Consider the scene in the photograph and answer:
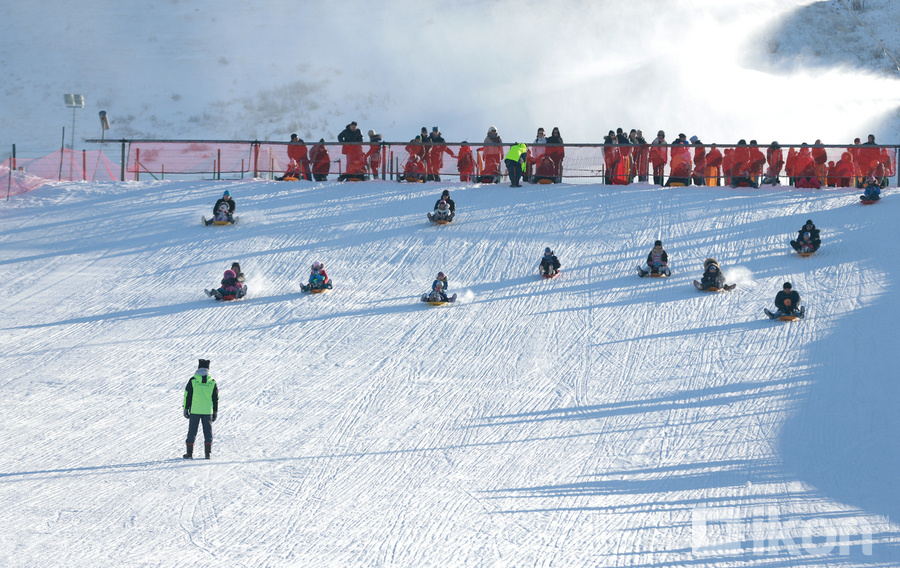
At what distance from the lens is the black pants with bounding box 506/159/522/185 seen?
21.9 metres

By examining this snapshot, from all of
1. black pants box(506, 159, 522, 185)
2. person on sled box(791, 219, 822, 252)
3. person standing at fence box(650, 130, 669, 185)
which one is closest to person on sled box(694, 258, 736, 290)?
person on sled box(791, 219, 822, 252)

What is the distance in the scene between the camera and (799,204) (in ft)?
65.6

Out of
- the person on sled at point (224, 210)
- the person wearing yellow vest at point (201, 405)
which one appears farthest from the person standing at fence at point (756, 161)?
the person wearing yellow vest at point (201, 405)

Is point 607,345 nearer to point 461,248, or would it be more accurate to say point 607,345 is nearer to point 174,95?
point 461,248

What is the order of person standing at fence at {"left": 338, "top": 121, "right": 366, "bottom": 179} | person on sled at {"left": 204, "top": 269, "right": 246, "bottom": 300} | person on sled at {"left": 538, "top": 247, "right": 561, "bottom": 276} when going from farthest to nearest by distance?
person standing at fence at {"left": 338, "top": 121, "right": 366, "bottom": 179} → person on sled at {"left": 538, "top": 247, "right": 561, "bottom": 276} → person on sled at {"left": 204, "top": 269, "right": 246, "bottom": 300}

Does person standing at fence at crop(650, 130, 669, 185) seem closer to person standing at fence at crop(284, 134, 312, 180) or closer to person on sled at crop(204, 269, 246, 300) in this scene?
person standing at fence at crop(284, 134, 312, 180)

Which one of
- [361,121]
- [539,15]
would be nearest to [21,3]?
[361,121]

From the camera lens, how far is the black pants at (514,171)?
21859mm

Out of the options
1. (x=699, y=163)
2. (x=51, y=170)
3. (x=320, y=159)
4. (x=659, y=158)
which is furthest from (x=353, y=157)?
(x=51, y=170)

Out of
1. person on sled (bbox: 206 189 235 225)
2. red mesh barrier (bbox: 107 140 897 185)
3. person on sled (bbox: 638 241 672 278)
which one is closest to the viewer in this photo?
person on sled (bbox: 638 241 672 278)

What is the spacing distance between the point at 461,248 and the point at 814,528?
11.2 m

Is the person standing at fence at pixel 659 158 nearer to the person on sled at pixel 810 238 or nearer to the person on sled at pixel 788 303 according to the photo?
the person on sled at pixel 810 238

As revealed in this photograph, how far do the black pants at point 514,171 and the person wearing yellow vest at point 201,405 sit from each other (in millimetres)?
13239

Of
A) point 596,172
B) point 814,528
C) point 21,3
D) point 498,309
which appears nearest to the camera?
point 814,528
